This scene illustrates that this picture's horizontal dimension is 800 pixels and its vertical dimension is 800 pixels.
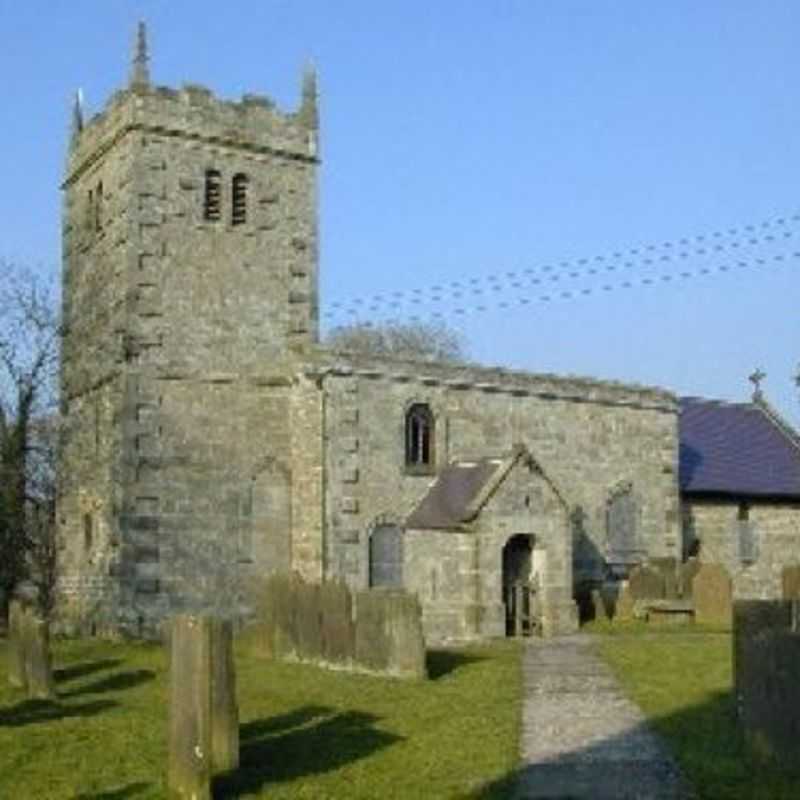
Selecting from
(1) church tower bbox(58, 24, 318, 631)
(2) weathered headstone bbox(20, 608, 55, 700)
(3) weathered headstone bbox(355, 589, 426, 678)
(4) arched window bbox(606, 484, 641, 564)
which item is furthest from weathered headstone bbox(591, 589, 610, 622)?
(2) weathered headstone bbox(20, 608, 55, 700)

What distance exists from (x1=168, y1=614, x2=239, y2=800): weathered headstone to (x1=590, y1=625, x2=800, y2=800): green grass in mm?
4058

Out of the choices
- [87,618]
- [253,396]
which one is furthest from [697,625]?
[87,618]

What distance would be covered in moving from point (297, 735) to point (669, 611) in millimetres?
18036

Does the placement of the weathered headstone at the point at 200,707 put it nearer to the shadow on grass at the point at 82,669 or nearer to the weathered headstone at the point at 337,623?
the weathered headstone at the point at 337,623

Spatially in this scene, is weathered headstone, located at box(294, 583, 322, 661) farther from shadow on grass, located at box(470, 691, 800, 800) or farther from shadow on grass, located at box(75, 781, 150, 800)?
shadow on grass, located at box(75, 781, 150, 800)

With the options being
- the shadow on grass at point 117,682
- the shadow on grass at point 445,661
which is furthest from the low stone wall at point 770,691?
the shadow on grass at point 117,682

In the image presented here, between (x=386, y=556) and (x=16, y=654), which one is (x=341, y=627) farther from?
(x=386, y=556)

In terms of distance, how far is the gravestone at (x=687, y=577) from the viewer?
103 feet

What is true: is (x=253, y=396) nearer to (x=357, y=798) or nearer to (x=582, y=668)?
(x=582, y=668)

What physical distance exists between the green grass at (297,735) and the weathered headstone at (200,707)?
1.06 feet

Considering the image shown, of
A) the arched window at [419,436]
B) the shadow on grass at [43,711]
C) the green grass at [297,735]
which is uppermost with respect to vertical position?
the arched window at [419,436]

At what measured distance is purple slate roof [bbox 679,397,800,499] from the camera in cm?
3819

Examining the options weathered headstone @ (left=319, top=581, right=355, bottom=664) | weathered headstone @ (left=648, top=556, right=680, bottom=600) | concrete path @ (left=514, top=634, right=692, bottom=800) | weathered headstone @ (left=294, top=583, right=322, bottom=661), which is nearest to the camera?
concrete path @ (left=514, top=634, right=692, bottom=800)

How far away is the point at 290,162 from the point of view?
106 feet
